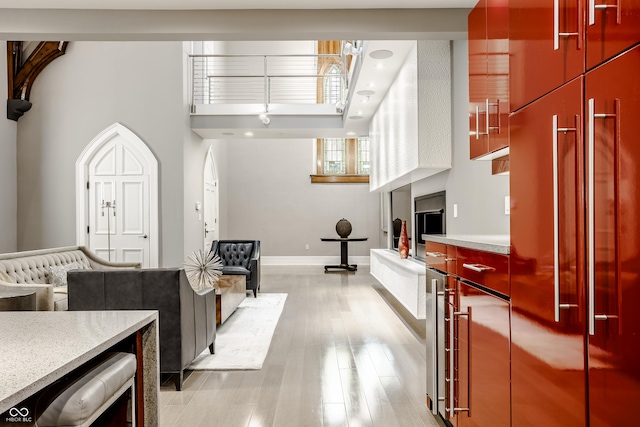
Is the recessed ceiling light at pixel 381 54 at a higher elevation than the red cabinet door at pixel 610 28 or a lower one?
higher

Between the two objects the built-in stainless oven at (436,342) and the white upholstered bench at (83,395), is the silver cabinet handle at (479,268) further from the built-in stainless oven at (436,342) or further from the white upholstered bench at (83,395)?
the white upholstered bench at (83,395)

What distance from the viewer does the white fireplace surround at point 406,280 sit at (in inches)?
155

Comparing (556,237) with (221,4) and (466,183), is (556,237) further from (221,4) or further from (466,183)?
(221,4)

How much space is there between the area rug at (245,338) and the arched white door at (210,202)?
267 centimetres

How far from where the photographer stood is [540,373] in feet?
4.62

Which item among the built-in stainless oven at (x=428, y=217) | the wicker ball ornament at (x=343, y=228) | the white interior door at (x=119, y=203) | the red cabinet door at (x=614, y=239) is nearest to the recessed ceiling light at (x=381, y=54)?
the built-in stainless oven at (x=428, y=217)

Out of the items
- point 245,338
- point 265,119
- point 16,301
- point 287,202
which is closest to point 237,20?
point 16,301

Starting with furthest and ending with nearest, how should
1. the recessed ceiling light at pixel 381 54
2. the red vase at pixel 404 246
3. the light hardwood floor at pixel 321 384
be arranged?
1. the red vase at pixel 404 246
2. the recessed ceiling light at pixel 381 54
3. the light hardwood floor at pixel 321 384

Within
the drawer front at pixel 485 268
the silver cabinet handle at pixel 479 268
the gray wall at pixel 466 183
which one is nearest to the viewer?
the drawer front at pixel 485 268

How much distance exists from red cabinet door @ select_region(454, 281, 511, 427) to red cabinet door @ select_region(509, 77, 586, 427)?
86 millimetres

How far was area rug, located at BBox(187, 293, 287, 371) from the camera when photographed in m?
3.48

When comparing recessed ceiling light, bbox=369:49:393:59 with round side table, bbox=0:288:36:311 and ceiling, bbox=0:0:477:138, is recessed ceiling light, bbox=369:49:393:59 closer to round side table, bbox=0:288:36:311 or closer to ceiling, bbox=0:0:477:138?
ceiling, bbox=0:0:477:138

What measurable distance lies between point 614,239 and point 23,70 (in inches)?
316

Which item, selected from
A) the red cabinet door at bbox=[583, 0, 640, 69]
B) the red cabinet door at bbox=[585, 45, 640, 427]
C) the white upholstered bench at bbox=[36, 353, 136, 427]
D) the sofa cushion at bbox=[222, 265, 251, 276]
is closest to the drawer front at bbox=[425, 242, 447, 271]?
the red cabinet door at bbox=[585, 45, 640, 427]
